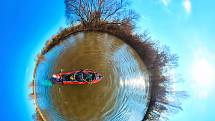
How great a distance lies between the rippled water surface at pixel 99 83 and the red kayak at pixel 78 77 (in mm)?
134

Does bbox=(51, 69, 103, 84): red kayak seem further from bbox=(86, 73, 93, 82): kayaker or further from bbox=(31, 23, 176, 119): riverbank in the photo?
bbox=(31, 23, 176, 119): riverbank

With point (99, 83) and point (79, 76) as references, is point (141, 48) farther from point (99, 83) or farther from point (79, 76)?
point (79, 76)

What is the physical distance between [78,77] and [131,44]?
180 cm

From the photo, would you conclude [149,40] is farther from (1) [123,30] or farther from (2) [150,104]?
(2) [150,104]

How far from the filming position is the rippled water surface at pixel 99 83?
9992 millimetres

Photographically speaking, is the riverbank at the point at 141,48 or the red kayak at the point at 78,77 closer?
the riverbank at the point at 141,48

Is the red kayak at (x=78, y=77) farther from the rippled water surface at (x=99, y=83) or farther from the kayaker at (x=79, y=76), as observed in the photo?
the rippled water surface at (x=99, y=83)

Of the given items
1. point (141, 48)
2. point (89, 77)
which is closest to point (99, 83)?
point (89, 77)

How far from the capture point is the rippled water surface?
393 inches

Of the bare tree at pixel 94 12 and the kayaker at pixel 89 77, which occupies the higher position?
the bare tree at pixel 94 12

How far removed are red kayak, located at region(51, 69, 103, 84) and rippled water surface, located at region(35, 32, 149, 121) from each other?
0.44 feet

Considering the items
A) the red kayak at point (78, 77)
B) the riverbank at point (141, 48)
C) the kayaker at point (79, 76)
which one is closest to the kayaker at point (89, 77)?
the red kayak at point (78, 77)

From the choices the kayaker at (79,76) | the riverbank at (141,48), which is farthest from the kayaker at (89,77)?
the riverbank at (141,48)

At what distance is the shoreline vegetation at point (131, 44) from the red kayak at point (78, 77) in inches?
30.0
